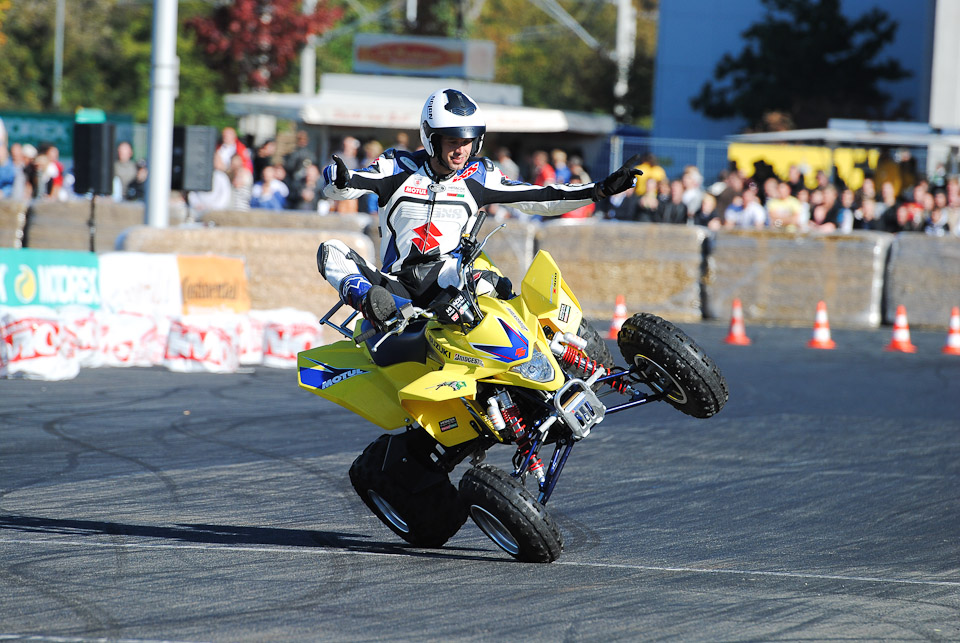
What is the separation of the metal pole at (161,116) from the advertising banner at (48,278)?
255cm

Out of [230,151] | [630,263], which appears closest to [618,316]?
[630,263]

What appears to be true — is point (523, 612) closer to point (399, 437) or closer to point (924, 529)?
point (399, 437)

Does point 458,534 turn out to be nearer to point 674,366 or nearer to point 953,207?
point 674,366

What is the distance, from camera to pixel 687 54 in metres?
38.2

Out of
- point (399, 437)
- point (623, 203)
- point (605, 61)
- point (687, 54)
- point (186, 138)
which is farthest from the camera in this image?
point (605, 61)

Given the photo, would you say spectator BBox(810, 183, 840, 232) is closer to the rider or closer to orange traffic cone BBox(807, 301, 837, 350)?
orange traffic cone BBox(807, 301, 837, 350)

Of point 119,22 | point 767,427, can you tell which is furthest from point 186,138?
point 119,22

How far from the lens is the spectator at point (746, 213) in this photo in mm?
18828

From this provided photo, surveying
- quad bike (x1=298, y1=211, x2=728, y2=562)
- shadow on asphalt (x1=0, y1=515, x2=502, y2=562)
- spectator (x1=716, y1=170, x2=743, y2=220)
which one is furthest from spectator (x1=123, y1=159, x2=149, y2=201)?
quad bike (x1=298, y1=211, x2=728, y2=562)

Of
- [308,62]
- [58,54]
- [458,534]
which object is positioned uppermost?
[58,54]

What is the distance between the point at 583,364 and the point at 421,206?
1.10 metres

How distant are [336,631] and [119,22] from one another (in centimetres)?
5857

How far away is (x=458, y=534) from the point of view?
664 centimetres

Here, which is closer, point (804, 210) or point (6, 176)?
point (804, 210)
